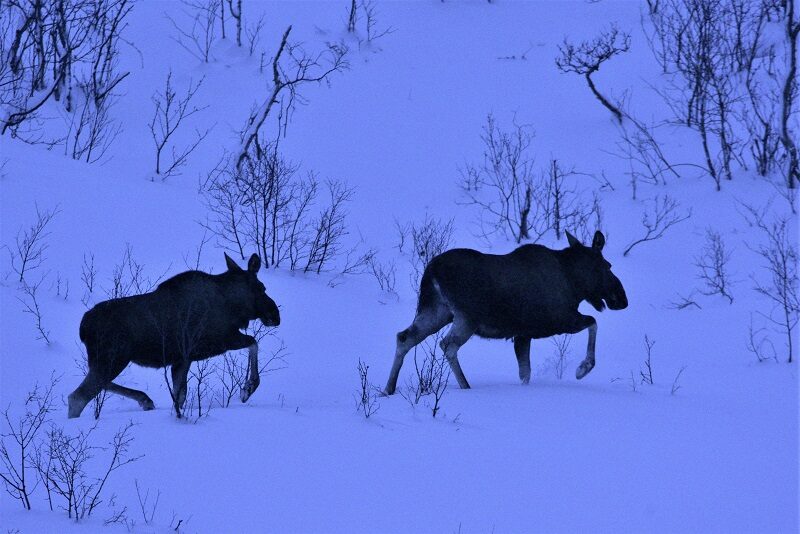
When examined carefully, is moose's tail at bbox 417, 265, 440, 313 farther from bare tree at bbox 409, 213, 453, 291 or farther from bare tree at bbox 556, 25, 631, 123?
bare tree at bbox 556, 25, 631, 123

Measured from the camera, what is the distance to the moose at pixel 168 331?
29.5 ft

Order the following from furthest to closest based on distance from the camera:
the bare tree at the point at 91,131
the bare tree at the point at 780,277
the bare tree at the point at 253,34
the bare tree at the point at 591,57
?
the bare tree at the point at 253,34 < the bare tree at the point at 591,57 < the bare tree at the point at 91,131 < the bare tree at the point at 780,277

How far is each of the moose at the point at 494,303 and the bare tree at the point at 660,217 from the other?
9.00 m

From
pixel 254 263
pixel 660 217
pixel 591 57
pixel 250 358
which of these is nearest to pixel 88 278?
pixel 254 263

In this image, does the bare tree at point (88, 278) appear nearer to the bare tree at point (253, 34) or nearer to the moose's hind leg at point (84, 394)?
the moose's hind leg at point (84, 394)

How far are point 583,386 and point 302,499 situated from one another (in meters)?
4.57

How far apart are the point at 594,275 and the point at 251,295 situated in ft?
11.6

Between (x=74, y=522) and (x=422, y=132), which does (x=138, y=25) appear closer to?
(x=422, y=132)

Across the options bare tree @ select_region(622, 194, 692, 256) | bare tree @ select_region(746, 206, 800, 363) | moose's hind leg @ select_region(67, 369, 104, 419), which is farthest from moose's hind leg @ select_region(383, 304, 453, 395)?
bare tree @ select_region(622, 194, 692, 256)

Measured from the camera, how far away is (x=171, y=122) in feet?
83.9

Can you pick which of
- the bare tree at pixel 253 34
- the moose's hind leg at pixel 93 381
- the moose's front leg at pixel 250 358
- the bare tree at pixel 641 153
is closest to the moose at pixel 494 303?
the moose's front leg at pixel 250 358

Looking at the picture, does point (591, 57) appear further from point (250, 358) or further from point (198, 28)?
point (250, 358)

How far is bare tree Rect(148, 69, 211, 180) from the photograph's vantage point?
22.4 metres

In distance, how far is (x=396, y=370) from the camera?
33.4 ft
